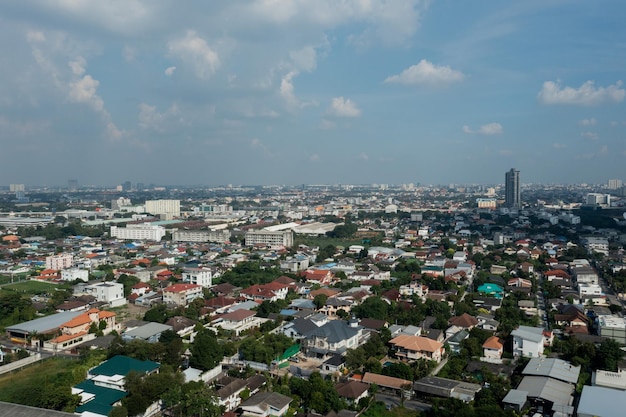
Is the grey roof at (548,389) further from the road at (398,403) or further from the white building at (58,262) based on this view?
the white building at (58,262)

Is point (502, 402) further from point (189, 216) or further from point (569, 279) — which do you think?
point (189, 216)

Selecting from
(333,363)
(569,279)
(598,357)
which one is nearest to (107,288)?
(333,363)

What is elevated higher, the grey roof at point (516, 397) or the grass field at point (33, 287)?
the grey roof at point (516, 397)

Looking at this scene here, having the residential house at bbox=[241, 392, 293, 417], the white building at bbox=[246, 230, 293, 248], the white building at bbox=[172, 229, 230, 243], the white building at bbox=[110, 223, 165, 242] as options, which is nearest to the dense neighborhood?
the residential house at bbox=[241, 392, 293, 417]

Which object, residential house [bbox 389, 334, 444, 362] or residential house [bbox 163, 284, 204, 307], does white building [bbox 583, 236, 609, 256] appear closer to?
residential house [bbox 389, 334, 444, 362]

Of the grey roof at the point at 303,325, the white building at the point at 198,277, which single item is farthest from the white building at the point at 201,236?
the grey roof at the point at 303,325
